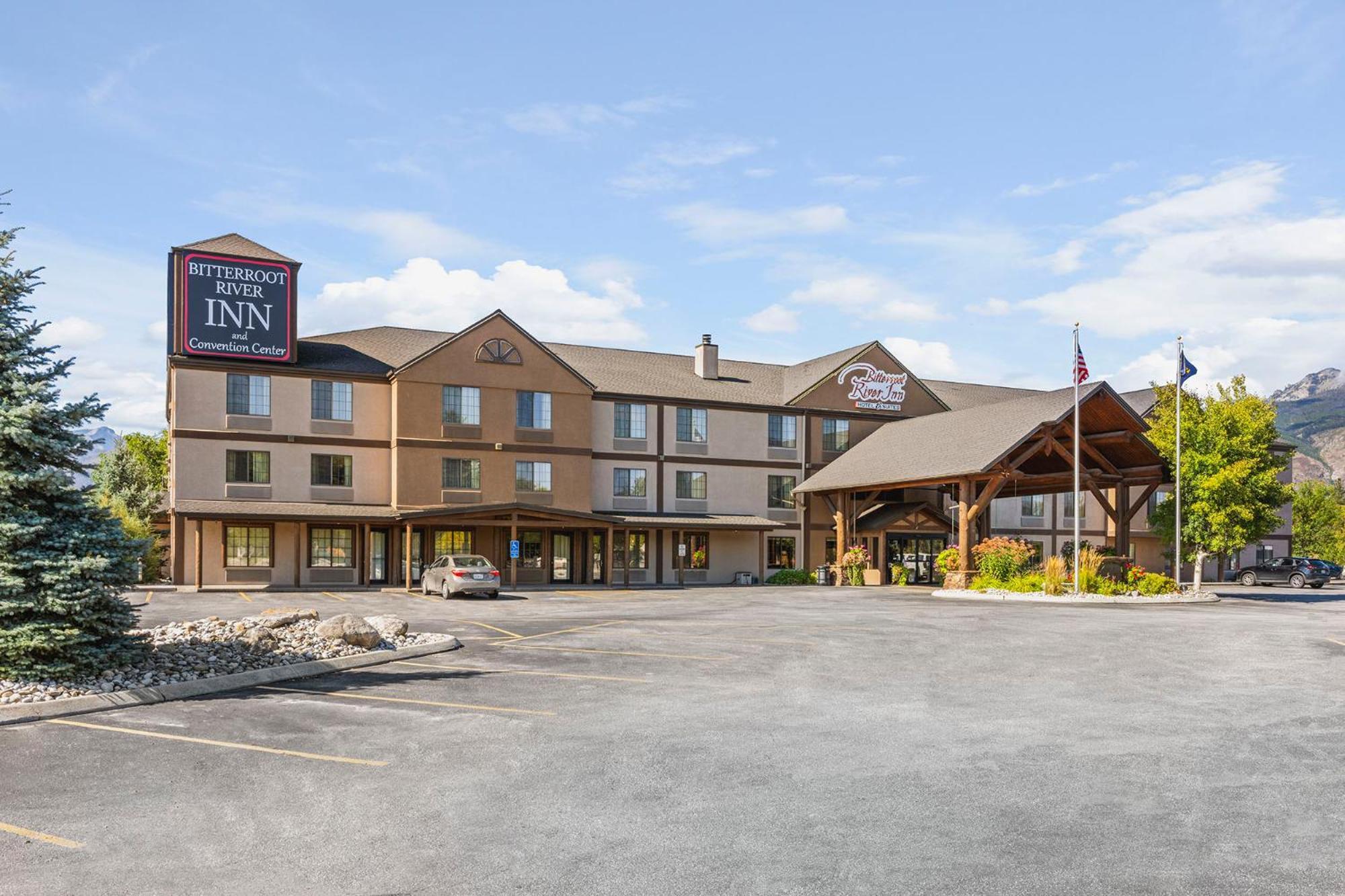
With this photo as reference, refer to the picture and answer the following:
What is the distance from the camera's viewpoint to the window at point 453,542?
4388 cm

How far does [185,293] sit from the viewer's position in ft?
131

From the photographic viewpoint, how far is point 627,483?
48156 millimetres

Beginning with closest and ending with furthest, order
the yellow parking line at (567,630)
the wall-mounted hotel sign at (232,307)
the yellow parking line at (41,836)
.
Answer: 1. the yellow parking line at (41,836)
2. the yellow parking line at (567,630)
3. the wall-mounted hotel sign at (232,307)

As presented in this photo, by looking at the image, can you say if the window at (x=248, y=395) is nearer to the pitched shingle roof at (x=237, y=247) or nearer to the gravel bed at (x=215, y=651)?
the pitched shingle roof at (x=237, y=247)

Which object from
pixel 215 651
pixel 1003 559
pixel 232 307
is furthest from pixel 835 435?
pixel 215 651

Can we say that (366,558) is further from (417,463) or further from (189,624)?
(189,624)

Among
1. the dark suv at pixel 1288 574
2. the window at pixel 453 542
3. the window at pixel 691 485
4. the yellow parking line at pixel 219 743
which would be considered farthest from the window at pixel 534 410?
the dark suv at pixel 1288 574

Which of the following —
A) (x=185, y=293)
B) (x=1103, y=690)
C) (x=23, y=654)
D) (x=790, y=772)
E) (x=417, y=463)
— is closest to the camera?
(x=790, y=772)

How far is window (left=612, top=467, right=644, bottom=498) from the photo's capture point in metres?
47.9

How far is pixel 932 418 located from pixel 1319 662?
99.7 ft

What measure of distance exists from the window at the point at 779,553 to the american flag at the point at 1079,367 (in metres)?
19.4

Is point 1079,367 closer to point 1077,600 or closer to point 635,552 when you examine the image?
point 1077,600

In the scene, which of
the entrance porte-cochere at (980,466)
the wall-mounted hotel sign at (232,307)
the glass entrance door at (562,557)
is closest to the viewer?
the entrance porte-cochere at (980,466)

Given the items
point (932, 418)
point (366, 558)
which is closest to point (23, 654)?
point (366, 558)
